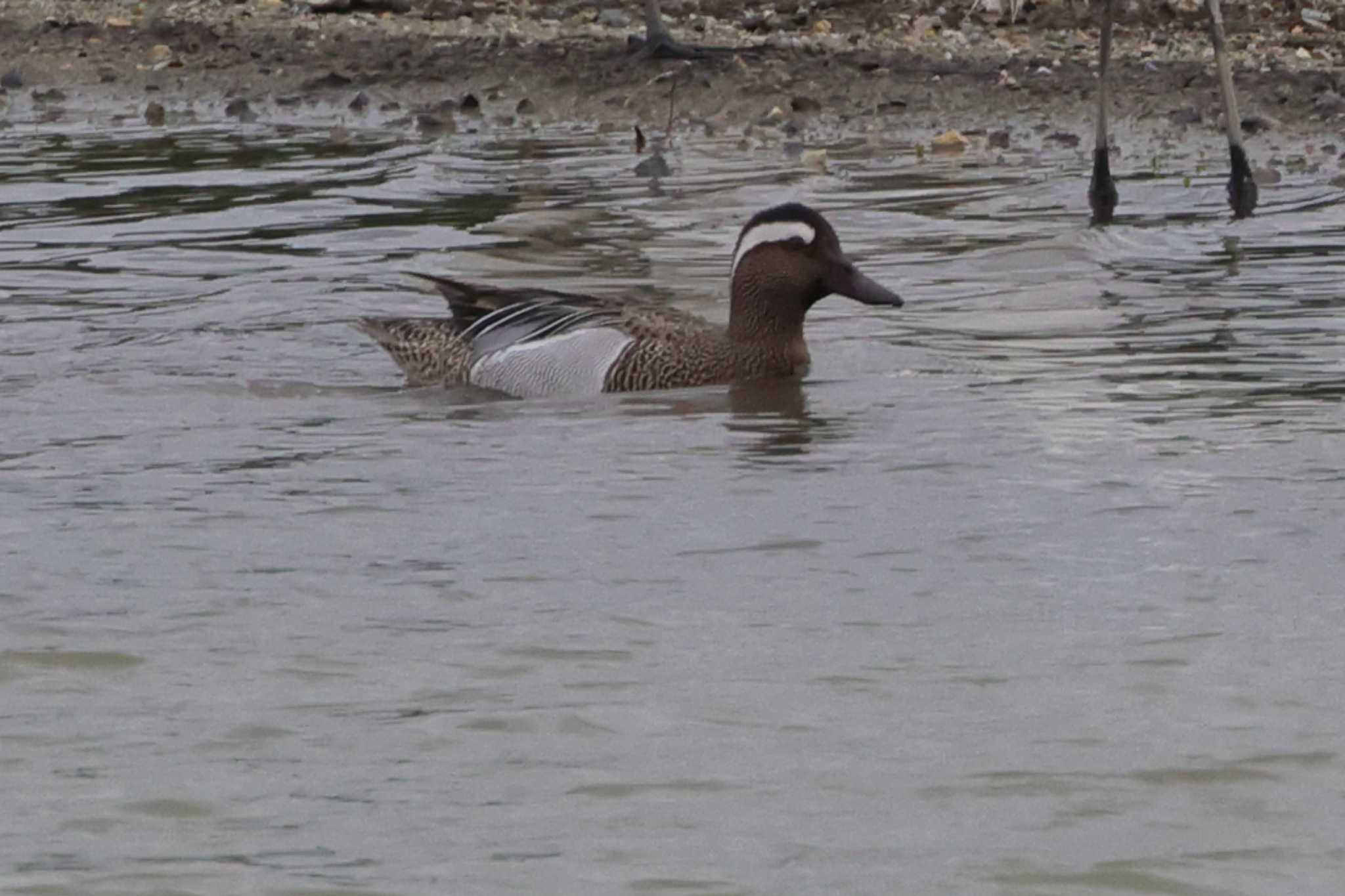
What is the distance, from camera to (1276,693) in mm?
6090

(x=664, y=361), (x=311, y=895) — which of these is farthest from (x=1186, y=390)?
(x=311, y=895)

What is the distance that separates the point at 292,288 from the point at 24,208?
3603 millimetres

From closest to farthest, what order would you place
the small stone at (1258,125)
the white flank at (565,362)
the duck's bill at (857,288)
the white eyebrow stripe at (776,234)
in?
the white flank at (565,362) → the duck's bill at (857,288) → the white eyebrow stripe at (776,234) → the small stone at (1258,125)

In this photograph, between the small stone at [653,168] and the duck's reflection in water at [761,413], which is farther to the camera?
the small stone at [653,168]

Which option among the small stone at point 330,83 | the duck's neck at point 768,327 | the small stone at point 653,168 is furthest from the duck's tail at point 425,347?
the small stone at point 330,83

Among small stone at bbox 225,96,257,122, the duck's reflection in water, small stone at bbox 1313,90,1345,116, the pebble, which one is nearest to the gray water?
the duck's reflection in water

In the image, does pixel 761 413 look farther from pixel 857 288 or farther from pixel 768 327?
pixel 857 288

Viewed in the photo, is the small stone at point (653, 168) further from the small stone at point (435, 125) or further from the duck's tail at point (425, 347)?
the duck's tail at point (425, 347)

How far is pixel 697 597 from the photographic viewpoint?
23.0ft

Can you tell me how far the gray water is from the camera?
5.36 meters

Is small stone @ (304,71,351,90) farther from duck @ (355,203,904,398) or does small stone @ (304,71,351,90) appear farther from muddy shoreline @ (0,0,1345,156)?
duck @ (355,203,904,398)

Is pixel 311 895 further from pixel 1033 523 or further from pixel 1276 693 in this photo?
pixel 1033 523

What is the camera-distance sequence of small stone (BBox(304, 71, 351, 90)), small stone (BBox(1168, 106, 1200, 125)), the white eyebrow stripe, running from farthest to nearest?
small stone (BBox(304, 71, 351, 90)) < small stone (BBox(1168, 106, 1200, 125)) < the white eyebrow stripe

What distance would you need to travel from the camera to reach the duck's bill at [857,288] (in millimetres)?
10477
